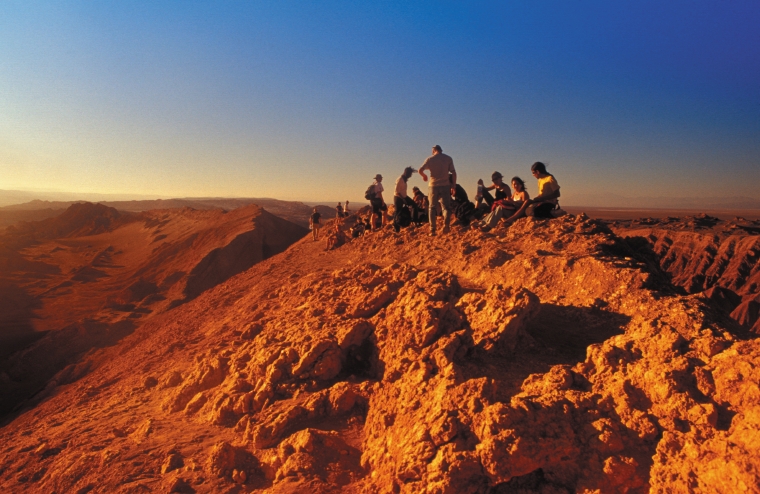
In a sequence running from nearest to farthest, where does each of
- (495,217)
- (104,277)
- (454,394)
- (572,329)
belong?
(454,394) → (572,329) → (495,217) → (104,277)

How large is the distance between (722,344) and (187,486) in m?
3.99

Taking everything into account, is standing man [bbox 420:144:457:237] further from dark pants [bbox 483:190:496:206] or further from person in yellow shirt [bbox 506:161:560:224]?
person in yellow shirt [bbox 506:161:560:224]

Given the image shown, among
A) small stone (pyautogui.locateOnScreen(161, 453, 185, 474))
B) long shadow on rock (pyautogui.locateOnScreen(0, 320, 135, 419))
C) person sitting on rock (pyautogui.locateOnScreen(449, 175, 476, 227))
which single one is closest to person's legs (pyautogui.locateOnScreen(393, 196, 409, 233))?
person sitting on rock (pyautogui.locateOnScreen(449, 175, 476, 227))

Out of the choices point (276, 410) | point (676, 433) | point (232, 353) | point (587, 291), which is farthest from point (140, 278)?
Answer: point (676, 433)

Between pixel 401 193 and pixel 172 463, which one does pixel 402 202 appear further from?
pixel 172 463

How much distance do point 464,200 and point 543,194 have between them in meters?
2.33

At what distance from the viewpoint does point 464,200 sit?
922 cm

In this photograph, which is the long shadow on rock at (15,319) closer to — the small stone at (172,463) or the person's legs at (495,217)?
the small stone at (172,463)

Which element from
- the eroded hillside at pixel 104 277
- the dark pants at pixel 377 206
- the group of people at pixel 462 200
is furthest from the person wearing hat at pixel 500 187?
the eroded hillside at pixel 104 277

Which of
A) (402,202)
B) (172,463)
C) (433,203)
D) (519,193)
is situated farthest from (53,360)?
(519,193)

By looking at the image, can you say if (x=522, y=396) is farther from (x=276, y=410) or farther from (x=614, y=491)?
(x=276, y=410)

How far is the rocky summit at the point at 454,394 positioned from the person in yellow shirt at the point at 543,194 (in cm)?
45

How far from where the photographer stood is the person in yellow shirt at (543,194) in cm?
703

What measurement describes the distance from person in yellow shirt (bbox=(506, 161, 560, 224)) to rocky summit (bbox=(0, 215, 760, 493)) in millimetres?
452
